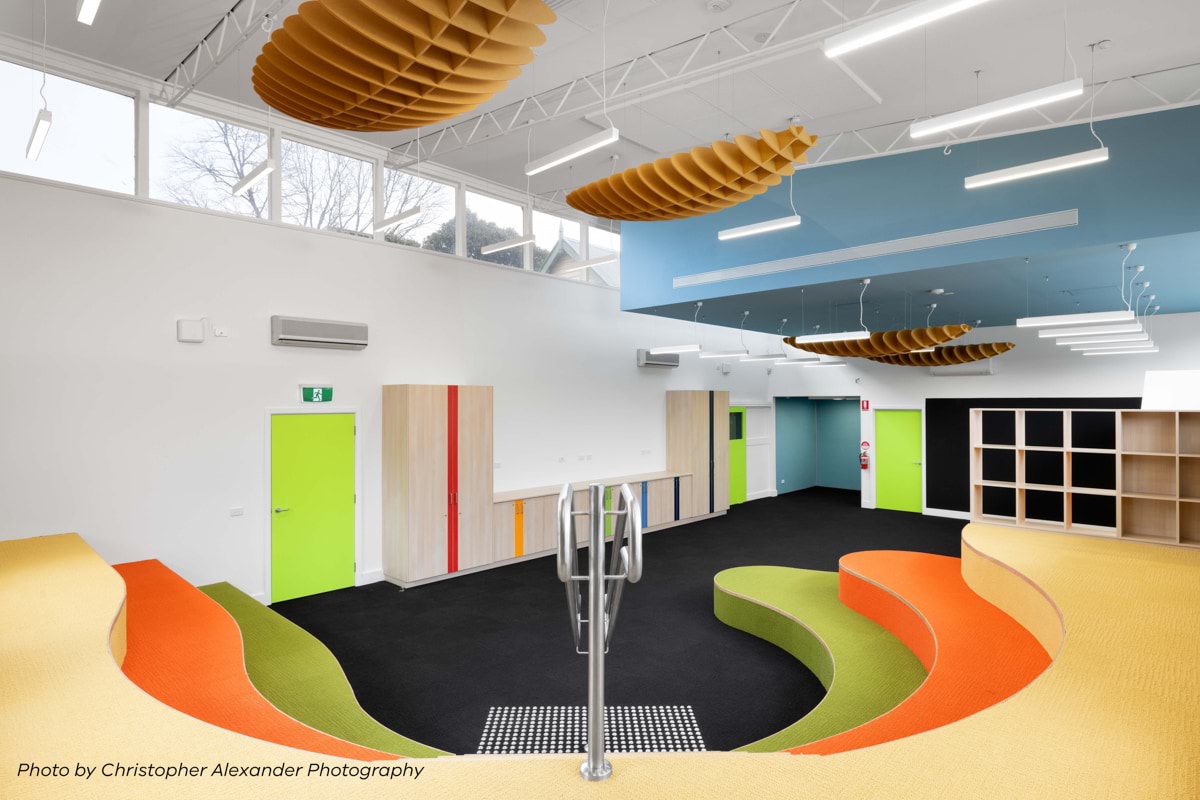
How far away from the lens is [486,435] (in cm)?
816

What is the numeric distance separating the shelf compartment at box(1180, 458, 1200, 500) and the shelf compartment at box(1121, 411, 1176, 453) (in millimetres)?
158

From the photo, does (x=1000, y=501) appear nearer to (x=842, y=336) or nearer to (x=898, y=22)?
(x=842, y=336)

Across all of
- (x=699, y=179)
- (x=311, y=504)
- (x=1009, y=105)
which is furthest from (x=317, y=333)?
(x=1009, y=105)

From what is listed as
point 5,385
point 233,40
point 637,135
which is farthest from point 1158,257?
point 5,385

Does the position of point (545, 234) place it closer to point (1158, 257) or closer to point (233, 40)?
Answer: point (233, 40)

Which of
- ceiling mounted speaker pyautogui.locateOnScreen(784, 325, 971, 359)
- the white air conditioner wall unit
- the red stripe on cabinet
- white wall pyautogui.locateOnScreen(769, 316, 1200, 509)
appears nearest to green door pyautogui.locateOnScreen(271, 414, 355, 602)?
the white air conditioner wall unit

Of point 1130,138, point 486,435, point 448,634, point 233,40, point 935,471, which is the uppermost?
point 233,40

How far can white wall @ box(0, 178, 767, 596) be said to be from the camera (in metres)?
5.44

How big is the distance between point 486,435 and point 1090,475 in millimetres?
9177

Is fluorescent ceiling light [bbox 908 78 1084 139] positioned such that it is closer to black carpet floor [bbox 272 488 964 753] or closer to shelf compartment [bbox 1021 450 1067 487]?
black carpet floor [bbox 272 488 964 753]

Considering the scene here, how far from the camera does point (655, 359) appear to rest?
11.2 meters

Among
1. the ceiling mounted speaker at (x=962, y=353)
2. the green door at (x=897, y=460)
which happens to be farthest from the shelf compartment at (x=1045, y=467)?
the ceiling mounted speaker at (x=962, y=353)

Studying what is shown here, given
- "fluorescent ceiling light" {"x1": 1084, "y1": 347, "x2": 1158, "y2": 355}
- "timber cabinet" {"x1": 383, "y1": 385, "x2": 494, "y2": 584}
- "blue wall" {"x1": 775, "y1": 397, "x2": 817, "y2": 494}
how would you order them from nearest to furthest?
A: "timber cabinet" {"x1": 383, "y1": 385, "x2": 494, "y2": 584} < "fluorescent ceiling light" {"x1": 1084, "y1": 347, "x2": 1158, "y2": 355} < "blue wall" {"x1": 775, "y1": 397, "x2": 817, "y2": 494}

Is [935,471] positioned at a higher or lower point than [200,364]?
lower
